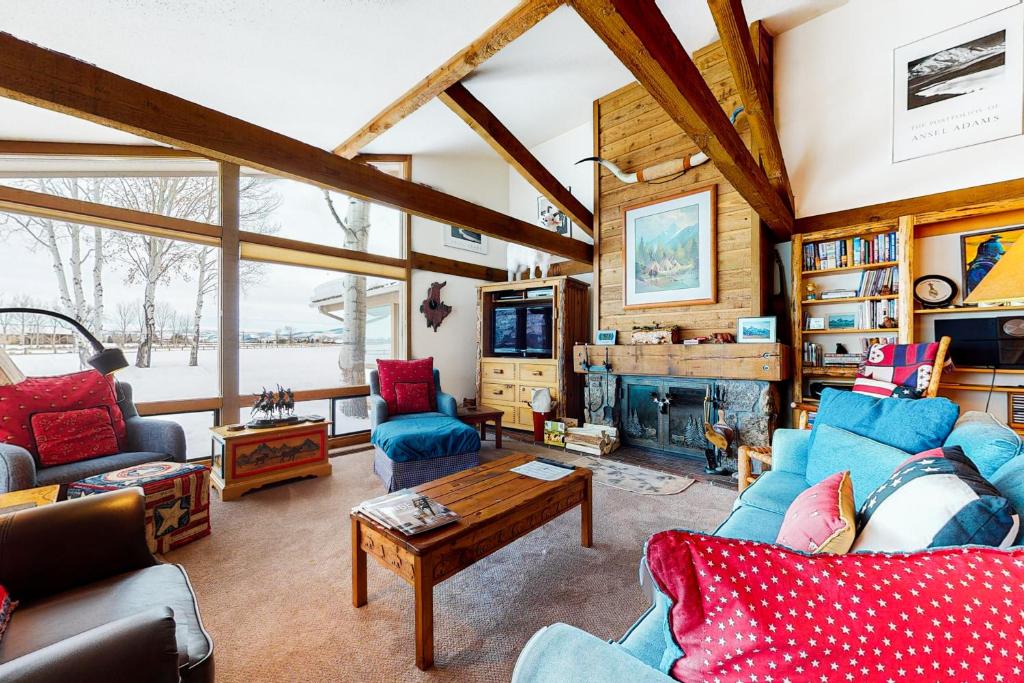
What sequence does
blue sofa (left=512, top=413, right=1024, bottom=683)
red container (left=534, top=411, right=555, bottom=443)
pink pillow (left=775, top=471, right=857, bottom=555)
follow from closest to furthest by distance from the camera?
blue sofa (left=512, top=413, right=1024, bottom=683)
pink pillow (left=775, top=471, right=857, bottom=555)
red container (left=534, top=411, right=555, bottom=443)

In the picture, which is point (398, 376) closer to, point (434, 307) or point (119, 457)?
point (434, 307)

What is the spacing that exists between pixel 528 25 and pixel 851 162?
9.80ft

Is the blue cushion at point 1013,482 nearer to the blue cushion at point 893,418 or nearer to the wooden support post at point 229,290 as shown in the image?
the blue cushion at point 893,418

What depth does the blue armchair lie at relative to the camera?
2.92 meters

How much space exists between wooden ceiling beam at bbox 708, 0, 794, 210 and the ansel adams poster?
0.85 meters

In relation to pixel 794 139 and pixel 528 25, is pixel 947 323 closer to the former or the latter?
pixel 794 139

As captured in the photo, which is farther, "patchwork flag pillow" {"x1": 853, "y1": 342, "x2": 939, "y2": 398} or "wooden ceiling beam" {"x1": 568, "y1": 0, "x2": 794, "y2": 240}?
"patchwork flag pillow" {"x1": 853, "y1": 342, "x2": 939, "y2": 398}

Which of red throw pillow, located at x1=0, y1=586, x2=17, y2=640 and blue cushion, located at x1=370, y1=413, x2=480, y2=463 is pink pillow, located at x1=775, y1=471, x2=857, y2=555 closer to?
red throw pillow, located at x1=0, y1=586, x2=17, y2=640

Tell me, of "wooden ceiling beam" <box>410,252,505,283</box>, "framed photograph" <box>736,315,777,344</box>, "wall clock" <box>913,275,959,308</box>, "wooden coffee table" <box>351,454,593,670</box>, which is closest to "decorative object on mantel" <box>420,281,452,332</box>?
"wooden ceiling beam" <box>410,252,505,283</box>

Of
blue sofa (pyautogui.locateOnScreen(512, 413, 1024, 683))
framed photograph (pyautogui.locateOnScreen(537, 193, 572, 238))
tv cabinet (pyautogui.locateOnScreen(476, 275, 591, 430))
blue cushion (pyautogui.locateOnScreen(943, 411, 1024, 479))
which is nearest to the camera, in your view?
blue sofa (pyautogui.locateOnScreen(512, 413, 1024, 683))

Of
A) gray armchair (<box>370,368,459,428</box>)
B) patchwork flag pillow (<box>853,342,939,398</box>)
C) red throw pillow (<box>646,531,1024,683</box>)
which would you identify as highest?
A: patchwork flag pillow (<box>853,342,939,398</box>)

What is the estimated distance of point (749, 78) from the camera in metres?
2.60

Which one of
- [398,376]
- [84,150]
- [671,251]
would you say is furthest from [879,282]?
[84,150]

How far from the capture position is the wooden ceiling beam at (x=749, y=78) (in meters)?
2.24
